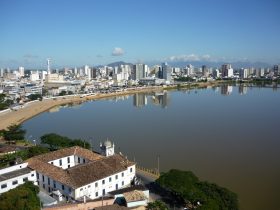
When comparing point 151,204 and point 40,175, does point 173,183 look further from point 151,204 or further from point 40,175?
point 40,175

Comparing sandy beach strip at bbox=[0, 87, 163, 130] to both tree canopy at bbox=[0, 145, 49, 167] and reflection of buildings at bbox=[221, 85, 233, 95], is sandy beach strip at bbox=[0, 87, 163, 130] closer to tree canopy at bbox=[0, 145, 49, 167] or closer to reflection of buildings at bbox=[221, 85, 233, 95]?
tree canopy at bbox=[0, 145, 49, 167]

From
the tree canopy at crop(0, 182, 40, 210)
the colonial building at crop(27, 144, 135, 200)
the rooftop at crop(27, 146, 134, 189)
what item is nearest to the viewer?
the tree canopy at crop(0, 182, 40, 210)

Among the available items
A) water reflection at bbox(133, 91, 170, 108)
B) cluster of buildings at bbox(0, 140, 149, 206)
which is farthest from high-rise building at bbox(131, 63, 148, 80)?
cluster of buildings at bbox(0, 140, 149, 206)

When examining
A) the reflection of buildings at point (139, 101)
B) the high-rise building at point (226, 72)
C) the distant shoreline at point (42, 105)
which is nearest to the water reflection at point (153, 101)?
the reflection of buildings at point (139, 101)

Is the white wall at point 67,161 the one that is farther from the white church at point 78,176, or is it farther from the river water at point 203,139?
the river water at point 203,139

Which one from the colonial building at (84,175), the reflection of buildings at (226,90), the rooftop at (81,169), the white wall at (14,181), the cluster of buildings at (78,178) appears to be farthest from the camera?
the reflection of buildings at (226,90)

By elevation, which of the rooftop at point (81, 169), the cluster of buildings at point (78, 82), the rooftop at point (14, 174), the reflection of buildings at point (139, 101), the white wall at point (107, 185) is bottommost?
the reflection of buildings at point (139, 101)

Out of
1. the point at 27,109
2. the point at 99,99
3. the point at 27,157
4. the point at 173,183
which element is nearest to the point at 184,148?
the point at 173,183
